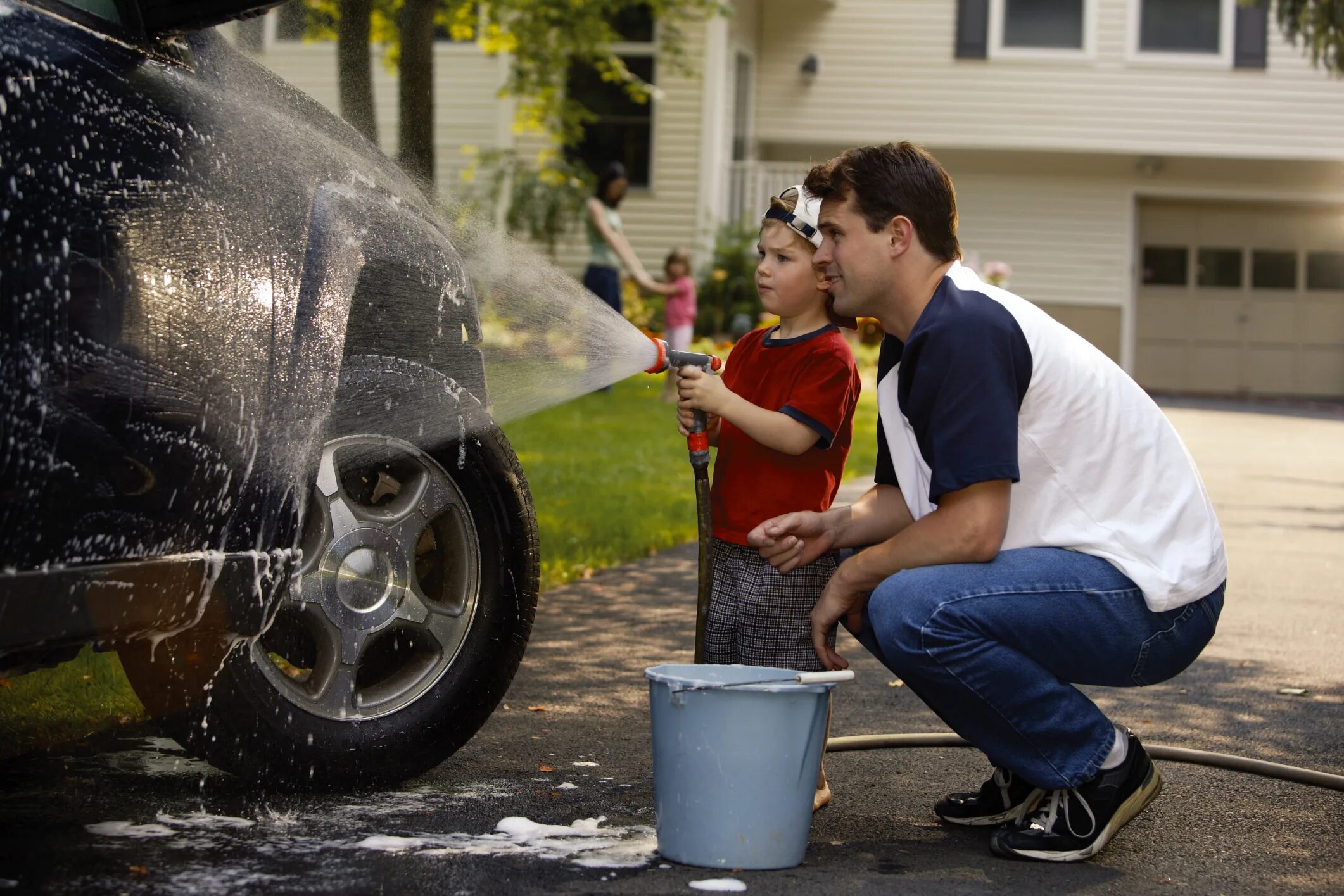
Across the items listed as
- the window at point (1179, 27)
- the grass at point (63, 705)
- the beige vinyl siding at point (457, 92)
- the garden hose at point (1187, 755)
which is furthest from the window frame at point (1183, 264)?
the grass at point (63, 705)

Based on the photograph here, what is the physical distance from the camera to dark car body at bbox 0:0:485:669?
278 centimetres

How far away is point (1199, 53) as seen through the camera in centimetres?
2258

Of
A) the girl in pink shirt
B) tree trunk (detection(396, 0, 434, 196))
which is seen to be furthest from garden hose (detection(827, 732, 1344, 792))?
the girl in pink shirt

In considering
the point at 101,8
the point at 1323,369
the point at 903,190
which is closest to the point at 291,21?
the point at 101,8

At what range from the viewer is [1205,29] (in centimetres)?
2267

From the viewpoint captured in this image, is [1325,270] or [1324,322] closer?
[1325,270]

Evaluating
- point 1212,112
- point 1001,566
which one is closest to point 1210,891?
point 1001,566

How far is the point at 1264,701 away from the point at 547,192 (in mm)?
15265

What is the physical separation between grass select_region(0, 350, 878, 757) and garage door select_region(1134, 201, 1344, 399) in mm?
9162

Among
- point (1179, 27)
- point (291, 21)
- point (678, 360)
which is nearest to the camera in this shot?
point (678, 360)

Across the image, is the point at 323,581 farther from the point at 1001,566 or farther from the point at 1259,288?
the point at 1259,288

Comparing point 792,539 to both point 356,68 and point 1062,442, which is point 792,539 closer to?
point 1062,442

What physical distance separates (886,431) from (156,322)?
155cm

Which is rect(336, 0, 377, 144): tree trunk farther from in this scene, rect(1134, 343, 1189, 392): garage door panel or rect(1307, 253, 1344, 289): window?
rect(1307, 253, 1344, 289): window
